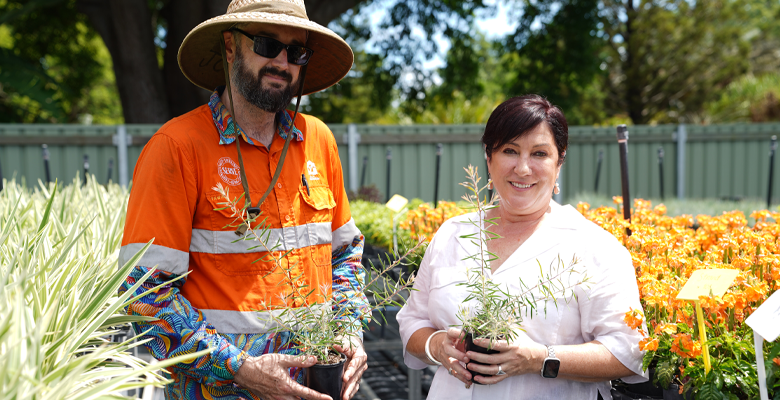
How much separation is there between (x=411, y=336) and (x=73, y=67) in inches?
527

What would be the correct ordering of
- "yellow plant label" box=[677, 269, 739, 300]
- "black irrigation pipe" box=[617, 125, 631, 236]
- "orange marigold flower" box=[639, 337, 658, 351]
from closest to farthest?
"yellow plant label" box=[677, 269, 739, 300], "orange marigold flower" box=[639, 337, 658, 351], "black irrigation pipe" box=[617, 125, 631, 236]

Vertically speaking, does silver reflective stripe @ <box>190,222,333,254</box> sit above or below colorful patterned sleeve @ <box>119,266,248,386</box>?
above

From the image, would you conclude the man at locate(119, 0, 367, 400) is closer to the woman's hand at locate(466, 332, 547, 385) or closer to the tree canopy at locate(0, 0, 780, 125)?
the woman's hand at locate(466, 332, 547, 385)

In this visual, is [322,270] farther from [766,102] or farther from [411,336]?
[766,102]

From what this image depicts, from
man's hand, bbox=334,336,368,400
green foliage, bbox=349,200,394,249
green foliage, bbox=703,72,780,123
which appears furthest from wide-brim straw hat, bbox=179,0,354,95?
green foliage, bbox=703,72,780,123

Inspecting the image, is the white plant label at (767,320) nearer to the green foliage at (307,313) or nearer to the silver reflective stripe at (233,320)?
the green foliage at (307,313)

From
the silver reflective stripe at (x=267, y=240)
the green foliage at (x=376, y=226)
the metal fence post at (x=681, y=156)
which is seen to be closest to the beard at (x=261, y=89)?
the silver reflective stripe at (x=267, y=240)

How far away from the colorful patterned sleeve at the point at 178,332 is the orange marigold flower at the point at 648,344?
1.14 metres

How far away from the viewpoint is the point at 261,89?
5.90 ft

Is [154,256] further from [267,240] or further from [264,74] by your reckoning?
[264,74]

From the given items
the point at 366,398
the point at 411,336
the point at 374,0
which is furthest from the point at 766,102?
the point at 411,336

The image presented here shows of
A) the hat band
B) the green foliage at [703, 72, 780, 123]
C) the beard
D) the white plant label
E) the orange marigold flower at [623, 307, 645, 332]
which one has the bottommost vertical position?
the orange marigold flower at [623, 307, 645, 332]

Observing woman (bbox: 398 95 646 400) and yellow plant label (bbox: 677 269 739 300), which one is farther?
woman (bbox: 398 95 646 400)

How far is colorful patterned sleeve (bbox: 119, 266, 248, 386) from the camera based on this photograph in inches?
63.8
